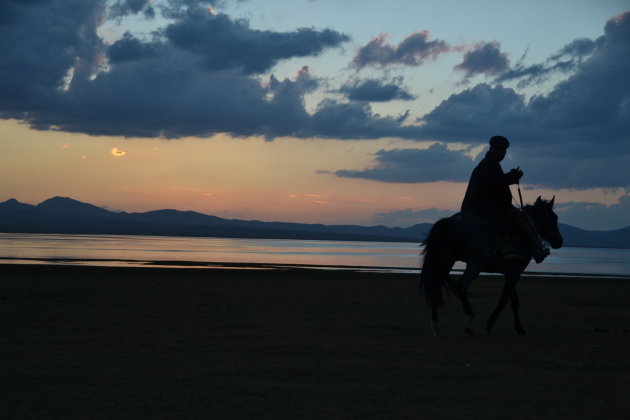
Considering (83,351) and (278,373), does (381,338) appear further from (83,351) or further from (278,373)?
(83,351)

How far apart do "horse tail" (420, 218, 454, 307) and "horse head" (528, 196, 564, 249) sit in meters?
2.22

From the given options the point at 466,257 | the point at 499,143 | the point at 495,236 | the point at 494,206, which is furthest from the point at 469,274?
the point at 499,143

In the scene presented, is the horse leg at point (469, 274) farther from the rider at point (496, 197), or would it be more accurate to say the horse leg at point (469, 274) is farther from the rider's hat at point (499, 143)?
the rider's hat at point (499, 143)

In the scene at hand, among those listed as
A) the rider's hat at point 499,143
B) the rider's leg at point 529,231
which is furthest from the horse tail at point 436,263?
the rider's hat at point 499,143

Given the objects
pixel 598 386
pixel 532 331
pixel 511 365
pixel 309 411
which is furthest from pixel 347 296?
pixel 309 411

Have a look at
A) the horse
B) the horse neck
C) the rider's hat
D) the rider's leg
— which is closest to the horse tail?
the horse

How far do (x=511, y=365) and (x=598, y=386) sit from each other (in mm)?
1702

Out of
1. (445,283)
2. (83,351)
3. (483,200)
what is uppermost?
(483,200)

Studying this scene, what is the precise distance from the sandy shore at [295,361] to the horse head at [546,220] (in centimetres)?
176

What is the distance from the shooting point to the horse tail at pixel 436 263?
1418 cm

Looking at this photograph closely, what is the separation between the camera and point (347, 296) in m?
24.3

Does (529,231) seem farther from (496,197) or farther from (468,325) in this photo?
(468,325)

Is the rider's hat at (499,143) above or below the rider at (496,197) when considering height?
above

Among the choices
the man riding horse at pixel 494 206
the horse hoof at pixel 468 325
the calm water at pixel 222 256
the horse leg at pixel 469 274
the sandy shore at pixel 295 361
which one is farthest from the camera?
the calm water at pixel 222 256
